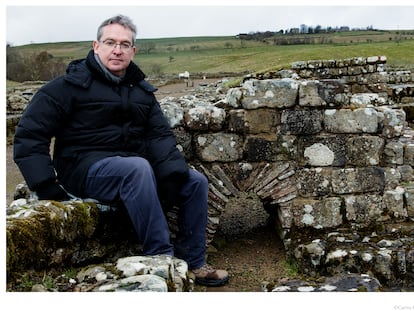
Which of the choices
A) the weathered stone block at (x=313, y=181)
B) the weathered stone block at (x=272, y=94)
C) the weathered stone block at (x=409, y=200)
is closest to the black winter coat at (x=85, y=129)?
the weathered stone block at (x=272, y=94)

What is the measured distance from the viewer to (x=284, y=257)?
19.5 feet

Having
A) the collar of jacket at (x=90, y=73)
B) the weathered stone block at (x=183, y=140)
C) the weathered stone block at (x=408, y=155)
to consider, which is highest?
the collar of jacket at (x=90, y=73)

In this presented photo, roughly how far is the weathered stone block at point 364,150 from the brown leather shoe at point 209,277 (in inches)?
79.8

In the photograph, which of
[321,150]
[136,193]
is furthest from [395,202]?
[136,193]

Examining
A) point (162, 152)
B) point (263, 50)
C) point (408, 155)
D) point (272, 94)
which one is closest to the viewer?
point (162, 152)

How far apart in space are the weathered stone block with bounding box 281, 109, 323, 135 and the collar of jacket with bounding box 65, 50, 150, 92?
1701mm

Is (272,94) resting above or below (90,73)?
below

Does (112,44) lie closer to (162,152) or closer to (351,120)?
(162,152)

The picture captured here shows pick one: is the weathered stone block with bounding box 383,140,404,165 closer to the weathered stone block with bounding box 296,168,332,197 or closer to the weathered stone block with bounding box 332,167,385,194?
the weathered stone block with bounding box 332,167,385,194

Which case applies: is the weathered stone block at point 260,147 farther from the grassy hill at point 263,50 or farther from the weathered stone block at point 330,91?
the grassy hill at point 263,50

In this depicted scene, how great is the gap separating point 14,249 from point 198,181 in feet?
6.34

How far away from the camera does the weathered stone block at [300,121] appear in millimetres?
5867

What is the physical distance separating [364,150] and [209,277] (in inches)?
91.2

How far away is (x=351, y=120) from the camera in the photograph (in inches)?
232
